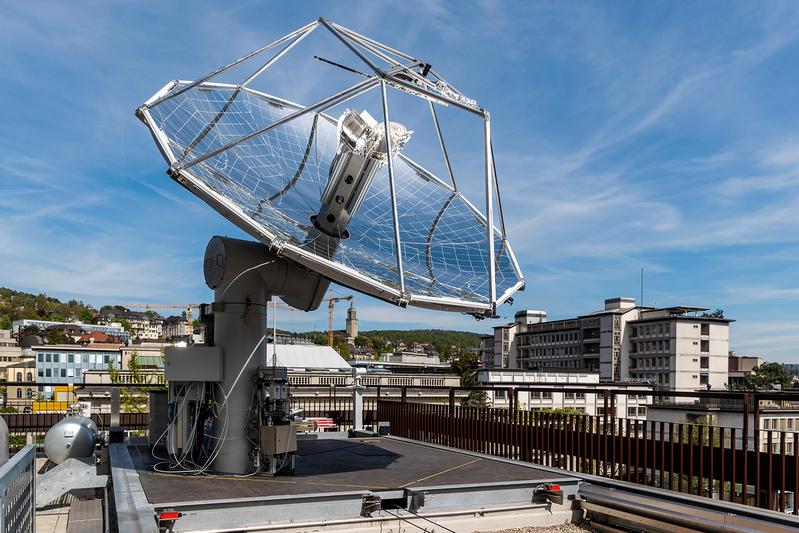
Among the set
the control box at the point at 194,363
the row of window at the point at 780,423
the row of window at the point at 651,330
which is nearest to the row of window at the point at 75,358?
the row of window at the point at 651,330

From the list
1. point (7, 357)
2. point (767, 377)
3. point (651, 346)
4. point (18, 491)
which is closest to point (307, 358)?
point (18, 491)

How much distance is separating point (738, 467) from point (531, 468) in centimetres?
382

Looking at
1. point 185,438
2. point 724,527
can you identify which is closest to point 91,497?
point 185,438

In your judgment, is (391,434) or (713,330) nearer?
(391,434)

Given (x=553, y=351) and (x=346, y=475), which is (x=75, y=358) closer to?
(x=553, y=351)

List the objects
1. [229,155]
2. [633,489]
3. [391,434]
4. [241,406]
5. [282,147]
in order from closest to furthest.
Result: [633,489] < [241,406] < [229,155] < [282,147] < [391,434]

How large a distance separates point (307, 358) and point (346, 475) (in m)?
30.5

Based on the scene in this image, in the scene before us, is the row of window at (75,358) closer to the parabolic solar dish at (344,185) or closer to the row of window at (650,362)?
the row of window at (650,362)

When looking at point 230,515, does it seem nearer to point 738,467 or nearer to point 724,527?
point 724,527

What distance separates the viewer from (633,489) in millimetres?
10812

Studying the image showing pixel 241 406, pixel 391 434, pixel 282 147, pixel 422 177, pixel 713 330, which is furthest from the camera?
pixel 713 330

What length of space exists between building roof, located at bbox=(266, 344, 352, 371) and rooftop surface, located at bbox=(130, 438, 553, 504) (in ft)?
78.8

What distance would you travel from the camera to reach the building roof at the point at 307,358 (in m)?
39.7

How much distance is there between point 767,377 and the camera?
469 feet
